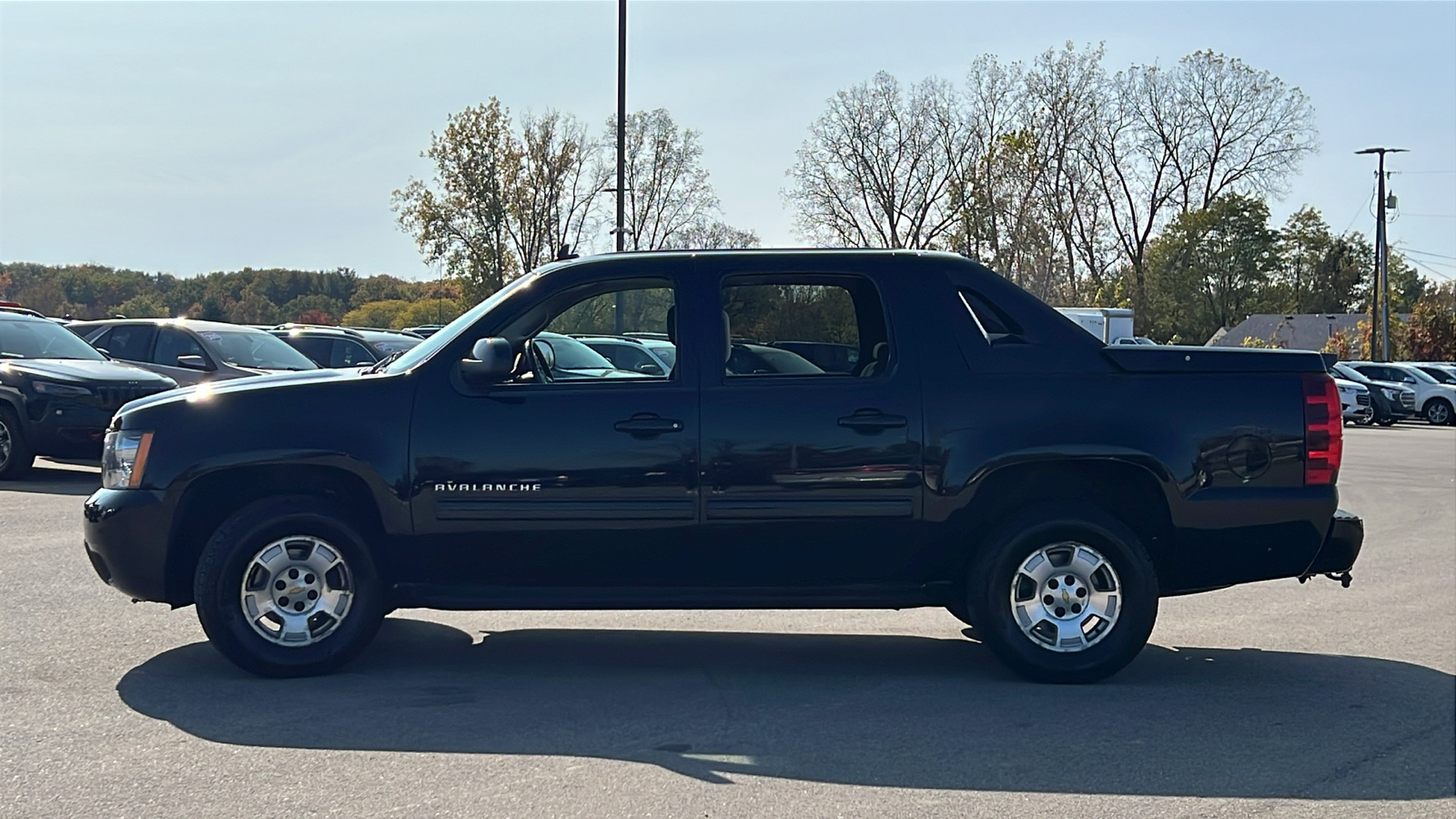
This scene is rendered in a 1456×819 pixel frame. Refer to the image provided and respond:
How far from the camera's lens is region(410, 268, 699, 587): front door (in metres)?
6.09

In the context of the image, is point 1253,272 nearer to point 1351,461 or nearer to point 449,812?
point 1351,461

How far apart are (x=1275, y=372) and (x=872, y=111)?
53.7m

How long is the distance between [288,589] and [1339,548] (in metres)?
4.76

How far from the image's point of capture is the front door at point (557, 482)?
609cm

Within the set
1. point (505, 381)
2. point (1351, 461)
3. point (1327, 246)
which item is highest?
point (1327, 246)

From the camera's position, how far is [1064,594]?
6.27 meters

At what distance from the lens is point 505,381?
6.27 meters

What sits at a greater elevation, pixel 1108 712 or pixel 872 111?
Answer: pixel 872 111

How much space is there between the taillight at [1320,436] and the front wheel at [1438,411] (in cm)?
3352

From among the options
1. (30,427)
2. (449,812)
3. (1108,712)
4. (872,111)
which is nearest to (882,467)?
(1108,712)

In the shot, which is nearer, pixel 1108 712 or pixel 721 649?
pixel 1108 712

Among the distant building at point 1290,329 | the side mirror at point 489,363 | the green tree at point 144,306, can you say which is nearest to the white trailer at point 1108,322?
the distant building at point 1290,329

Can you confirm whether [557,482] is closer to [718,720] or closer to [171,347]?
[718,720]

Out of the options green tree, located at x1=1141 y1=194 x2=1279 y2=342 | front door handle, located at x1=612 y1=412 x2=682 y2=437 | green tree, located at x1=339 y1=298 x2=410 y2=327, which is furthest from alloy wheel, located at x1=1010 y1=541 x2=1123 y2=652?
green tree, located at x1=1141 y1=194 x2=1279 y2=342
